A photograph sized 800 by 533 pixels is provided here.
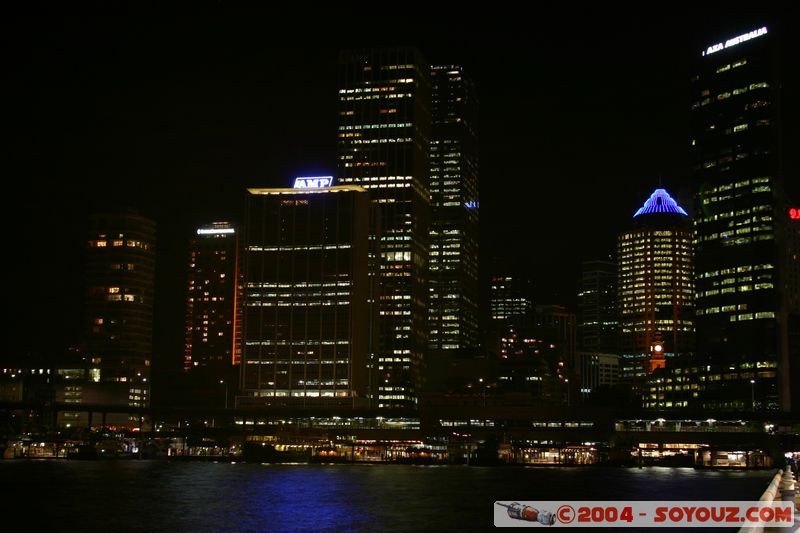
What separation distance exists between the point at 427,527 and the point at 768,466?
5443 inches

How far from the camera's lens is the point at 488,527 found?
7000cm

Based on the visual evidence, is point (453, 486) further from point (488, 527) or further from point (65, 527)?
point (65, 527)

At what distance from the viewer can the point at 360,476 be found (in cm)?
13775

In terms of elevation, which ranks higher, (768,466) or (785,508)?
(785,508)

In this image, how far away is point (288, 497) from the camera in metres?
95.5

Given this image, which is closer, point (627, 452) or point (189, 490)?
point (189, 490)

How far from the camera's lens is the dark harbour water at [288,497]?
73125 mm

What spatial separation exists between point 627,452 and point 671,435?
9277 mm

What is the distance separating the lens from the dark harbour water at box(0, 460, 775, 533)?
73.1 m

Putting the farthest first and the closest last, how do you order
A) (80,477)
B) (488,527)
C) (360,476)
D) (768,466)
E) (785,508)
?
(768,466) → (360,476) → (80,477) → (488,527) → (785,508)

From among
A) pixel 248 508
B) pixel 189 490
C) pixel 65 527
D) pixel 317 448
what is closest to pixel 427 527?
pixel 248 508

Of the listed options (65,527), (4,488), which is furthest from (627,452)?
(65,527)

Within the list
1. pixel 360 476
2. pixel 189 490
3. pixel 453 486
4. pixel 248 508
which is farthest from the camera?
pixel 360 476

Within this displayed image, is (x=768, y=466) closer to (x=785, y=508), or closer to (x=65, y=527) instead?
(x=65, y=527)
